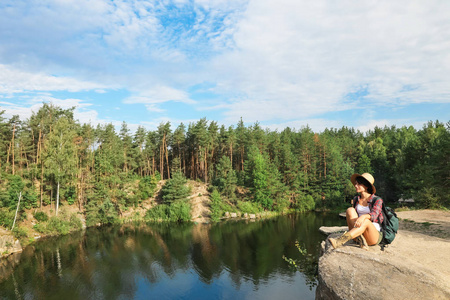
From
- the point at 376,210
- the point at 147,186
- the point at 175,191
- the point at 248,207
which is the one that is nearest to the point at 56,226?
the point at 147,186

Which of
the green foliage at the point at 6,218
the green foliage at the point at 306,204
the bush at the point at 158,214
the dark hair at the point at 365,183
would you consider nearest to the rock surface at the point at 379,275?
the dark hair at the point at 365,183

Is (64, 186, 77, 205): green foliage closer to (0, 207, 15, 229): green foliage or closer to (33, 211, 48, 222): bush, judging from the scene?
(33, 211, 48, 222): bush

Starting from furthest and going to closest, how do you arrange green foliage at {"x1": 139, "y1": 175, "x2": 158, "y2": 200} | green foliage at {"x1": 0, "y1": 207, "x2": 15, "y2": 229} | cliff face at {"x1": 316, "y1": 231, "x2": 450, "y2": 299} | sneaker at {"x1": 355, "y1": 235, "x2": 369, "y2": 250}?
green foliage at {"x1": 139, "y1": 175, "x2": 158, "y2": 200} → green foliage at {"x1": 0, "y1": 207, "x2": 15, "y2": 229} → sneaker at {"x1": 355, "y1": 235, "x2": 369, "y2": 250} → cliff face at {"x1": 316, "y1": 231, "x2": 450, "y2": 299}

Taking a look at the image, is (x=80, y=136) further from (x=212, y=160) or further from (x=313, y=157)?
(x=313, y=157)

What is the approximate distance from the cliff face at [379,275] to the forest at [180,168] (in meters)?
28.2

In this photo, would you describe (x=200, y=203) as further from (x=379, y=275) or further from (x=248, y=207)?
(x=379, y=275)

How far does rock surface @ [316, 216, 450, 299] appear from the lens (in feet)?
17.6

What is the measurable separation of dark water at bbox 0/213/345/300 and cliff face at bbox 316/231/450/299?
39.0 feet

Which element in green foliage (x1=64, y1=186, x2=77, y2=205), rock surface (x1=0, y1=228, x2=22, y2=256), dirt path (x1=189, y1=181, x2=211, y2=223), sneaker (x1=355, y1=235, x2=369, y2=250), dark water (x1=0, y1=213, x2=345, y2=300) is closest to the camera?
sneaker (x1=355, y1=235, x2=369, y2=250)

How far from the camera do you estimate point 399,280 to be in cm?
565

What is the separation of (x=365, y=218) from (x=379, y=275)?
156 cm

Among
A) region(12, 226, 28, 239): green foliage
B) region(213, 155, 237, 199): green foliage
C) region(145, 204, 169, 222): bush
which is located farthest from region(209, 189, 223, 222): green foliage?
region(12, 226, 28, 239): green foliage

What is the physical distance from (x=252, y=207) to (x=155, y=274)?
2874 centimetres

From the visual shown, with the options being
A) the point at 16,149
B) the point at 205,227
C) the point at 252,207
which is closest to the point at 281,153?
the point at 252,207
